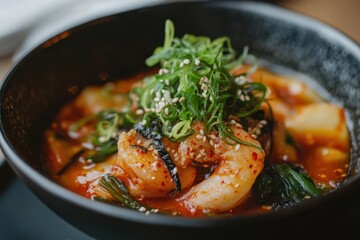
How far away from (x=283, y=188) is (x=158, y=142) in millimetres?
461

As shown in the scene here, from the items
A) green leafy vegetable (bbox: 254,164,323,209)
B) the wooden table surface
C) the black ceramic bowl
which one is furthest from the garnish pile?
the wooden table surface

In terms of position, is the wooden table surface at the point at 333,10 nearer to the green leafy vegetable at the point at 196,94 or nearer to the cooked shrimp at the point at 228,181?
the green leafy vegetable at the point at 196,94

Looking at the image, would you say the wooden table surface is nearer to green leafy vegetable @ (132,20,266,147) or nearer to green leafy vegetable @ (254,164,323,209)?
green leafy vegetable @ (132,20,266,147)

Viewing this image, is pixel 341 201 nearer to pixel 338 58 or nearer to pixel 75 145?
pixel 338 58

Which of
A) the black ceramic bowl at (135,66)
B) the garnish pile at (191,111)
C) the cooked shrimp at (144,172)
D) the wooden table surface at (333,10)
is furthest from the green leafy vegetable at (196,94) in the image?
the wooden table surface at (333,10)

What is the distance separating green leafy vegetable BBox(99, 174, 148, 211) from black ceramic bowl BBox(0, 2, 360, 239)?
179 mm

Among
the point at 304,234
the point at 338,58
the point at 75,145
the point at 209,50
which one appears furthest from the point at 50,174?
the point at 338,58

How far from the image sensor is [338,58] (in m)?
2.23

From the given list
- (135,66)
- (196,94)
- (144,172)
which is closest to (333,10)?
(135,66)

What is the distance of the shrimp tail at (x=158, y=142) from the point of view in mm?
1717

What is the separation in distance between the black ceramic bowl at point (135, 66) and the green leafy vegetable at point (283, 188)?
0.22m

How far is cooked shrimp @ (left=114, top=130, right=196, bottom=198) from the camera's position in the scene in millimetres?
1712

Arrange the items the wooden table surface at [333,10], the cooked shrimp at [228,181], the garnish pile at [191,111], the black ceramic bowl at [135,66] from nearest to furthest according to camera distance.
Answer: the black ceramic bowl at [135,66], the cooked shrimp at [228,181], the garnish pile at [191,111], the wooden table surface at [333,10]

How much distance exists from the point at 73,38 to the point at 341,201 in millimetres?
1428
